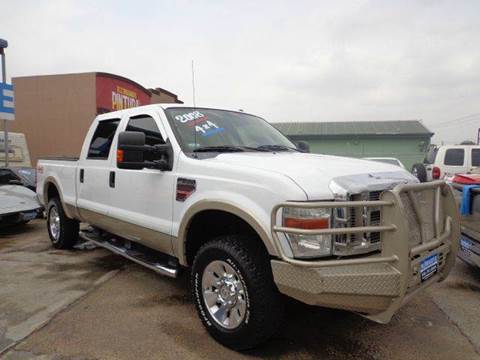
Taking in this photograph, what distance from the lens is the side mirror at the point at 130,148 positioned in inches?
127

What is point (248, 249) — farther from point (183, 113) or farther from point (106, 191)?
point (106, 191)

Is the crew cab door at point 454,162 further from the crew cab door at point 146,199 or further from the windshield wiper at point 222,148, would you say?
the crew cab door at point 146,199

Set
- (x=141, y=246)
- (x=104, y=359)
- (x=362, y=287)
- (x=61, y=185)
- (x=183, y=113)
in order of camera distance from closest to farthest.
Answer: (x=362, y=287)
(x=104, y=359)
(x=183, y=113)
(x=141, y=246)
(x=61, y=185)

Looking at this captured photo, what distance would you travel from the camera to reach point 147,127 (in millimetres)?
4098

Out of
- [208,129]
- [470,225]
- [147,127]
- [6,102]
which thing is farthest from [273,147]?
[6,102]

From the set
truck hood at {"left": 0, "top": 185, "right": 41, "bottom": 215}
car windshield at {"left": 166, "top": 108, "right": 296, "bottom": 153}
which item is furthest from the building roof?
car windshield at {"left": 166, "top": 108, "right": 296, "bottom": 153}

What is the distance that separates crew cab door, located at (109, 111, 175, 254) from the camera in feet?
11.8

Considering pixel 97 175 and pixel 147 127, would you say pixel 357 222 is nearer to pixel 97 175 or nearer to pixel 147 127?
pixel 147 127

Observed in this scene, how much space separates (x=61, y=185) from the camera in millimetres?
5688

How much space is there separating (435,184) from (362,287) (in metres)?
1.05

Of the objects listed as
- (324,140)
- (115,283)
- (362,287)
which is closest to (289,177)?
(362,287)

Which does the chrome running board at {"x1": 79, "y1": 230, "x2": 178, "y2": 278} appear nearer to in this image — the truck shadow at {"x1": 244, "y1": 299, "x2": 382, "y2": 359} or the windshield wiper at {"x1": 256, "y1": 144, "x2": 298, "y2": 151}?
the truck shadow at {"x1": 244, "y1": 299, "x2": 382, "y2": 359}

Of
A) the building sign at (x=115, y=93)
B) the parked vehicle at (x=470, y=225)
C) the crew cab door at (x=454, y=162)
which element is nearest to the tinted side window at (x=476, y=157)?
the crew cab door at (x=454, y=162)

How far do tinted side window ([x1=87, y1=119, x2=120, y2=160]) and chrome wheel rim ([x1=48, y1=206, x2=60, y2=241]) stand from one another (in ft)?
5.18
